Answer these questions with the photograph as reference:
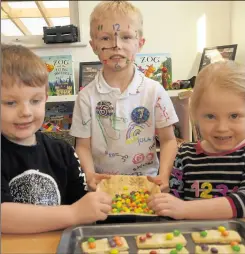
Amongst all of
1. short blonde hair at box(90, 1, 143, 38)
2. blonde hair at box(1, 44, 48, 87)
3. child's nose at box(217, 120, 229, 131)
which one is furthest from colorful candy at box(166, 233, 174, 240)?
short blonde hair at box(90, 1, 143, 38)

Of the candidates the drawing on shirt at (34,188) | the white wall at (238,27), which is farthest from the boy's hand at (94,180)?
the white wall at (238,27)

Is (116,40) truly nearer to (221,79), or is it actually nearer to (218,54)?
(221,79)

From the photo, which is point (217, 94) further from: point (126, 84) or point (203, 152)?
point (126, 84)

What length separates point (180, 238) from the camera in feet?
2.43

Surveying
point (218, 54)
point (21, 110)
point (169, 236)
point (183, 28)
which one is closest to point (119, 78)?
point (21, 110)

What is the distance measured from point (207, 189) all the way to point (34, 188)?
48 centimetres

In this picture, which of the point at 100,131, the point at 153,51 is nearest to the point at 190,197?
the point at 100,131

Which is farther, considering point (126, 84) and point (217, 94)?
point (126, 84)

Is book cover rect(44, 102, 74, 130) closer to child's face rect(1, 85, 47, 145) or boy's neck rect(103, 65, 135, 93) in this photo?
boy's neck rect(103, 65, 135, 93)

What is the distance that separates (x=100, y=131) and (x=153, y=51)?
167 cm

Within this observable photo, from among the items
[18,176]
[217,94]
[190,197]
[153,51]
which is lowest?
[190,197]

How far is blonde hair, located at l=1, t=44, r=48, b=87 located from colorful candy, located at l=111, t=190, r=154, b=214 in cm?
35

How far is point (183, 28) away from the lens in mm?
2939

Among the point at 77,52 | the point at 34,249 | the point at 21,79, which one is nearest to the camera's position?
the point at 34,249
